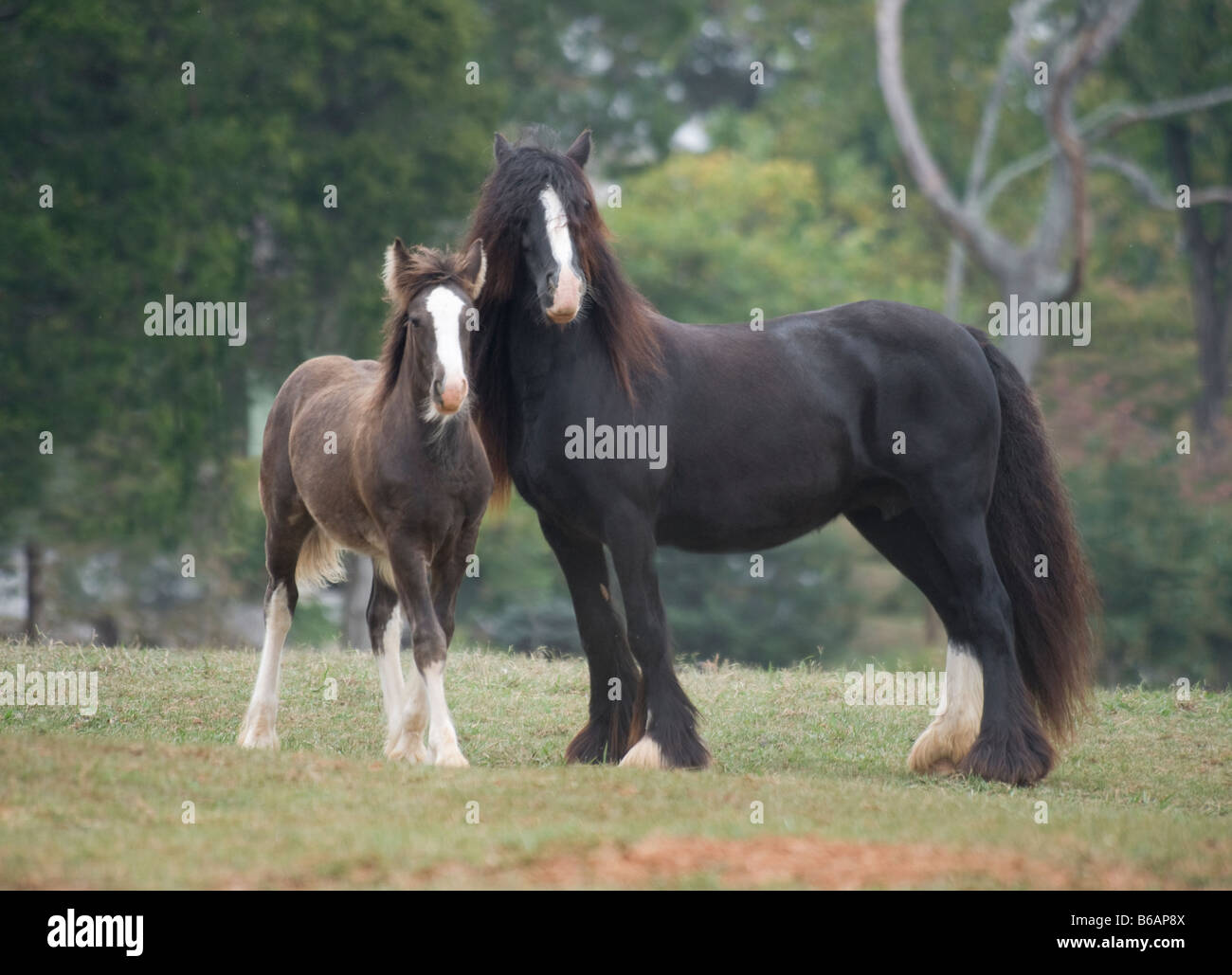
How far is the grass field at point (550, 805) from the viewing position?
613 cm

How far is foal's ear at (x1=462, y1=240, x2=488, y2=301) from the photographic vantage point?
27.3ft

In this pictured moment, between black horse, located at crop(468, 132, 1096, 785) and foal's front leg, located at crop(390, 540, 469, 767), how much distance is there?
2.65ft

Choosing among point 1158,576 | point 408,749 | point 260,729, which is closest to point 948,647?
point 408,749

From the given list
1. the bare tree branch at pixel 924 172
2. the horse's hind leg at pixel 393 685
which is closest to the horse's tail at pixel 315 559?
the horse's hind leg at pixel 393 685

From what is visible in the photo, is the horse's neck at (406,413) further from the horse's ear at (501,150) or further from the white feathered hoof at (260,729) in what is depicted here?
the white feathered hoof at (260,729)

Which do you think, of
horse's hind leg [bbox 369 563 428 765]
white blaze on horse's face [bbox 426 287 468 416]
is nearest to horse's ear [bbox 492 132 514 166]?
white blaze on horse's face [bbox 426 287 468 416]

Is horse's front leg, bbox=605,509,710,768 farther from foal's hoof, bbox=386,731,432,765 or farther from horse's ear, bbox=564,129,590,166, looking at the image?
horse's ear, bbox=564,129,590,166

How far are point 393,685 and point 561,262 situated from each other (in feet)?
8.60

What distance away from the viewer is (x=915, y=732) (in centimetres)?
1098

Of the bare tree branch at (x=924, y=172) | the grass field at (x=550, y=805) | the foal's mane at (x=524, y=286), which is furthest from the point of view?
the bare tree branch at (x=924, y=172)

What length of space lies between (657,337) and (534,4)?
26738mm

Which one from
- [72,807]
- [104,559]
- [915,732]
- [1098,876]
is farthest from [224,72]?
[1098,876]

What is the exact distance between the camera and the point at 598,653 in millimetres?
9000
